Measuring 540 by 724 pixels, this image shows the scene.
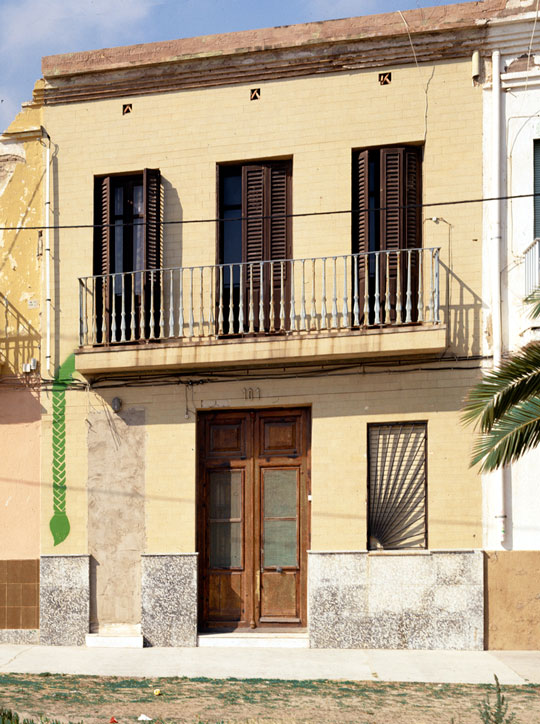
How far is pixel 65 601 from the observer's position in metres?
13.5

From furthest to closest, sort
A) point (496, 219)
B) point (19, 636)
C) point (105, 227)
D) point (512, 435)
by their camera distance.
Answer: point (105, 227), point (19, 636), point (496, 219), point (512, 435)

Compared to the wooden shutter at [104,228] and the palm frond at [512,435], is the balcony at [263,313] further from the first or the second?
the palm frond at [512,435]

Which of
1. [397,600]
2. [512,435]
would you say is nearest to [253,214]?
[397,600]

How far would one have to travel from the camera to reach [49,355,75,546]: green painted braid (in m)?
13.7

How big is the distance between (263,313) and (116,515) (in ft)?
11.3

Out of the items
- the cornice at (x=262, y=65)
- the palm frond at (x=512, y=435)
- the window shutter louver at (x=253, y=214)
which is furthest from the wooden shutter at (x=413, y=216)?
the palm frond at (x=512, y=435)

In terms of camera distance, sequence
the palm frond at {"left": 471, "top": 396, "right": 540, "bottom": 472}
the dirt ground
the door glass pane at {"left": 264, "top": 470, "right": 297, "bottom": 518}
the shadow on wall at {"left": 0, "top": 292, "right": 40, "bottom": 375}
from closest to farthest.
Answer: the dirt ground < the palm frond at {"left": 471, "top": 396, "right": 540, "bottom": 472} < the door glass pane at {"left": 264, "top": 470, "right": 297, "bottom": 518} < the shadow on wall at {"left": 0, "top": 292, "right": 40, "bottom": 375}

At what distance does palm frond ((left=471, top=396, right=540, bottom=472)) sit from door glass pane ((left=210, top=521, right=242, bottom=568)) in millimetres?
4971

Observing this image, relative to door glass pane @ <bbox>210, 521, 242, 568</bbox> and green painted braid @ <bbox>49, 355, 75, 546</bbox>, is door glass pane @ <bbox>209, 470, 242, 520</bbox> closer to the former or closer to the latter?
door glass pane @ <bbox>210, 521, 242, 568</bbox>

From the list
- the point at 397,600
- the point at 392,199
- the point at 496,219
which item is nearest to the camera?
the point at 397,600

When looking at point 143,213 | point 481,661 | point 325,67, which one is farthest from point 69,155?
point 481,661

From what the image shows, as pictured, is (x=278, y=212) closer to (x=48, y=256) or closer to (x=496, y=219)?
(x=496, y=219)

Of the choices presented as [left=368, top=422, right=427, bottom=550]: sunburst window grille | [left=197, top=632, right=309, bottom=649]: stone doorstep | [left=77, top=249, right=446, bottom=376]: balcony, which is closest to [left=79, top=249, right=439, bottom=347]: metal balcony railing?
[left=77, top=249, right=446, bottom=376]: balcony

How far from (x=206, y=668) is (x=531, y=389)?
195 inches
